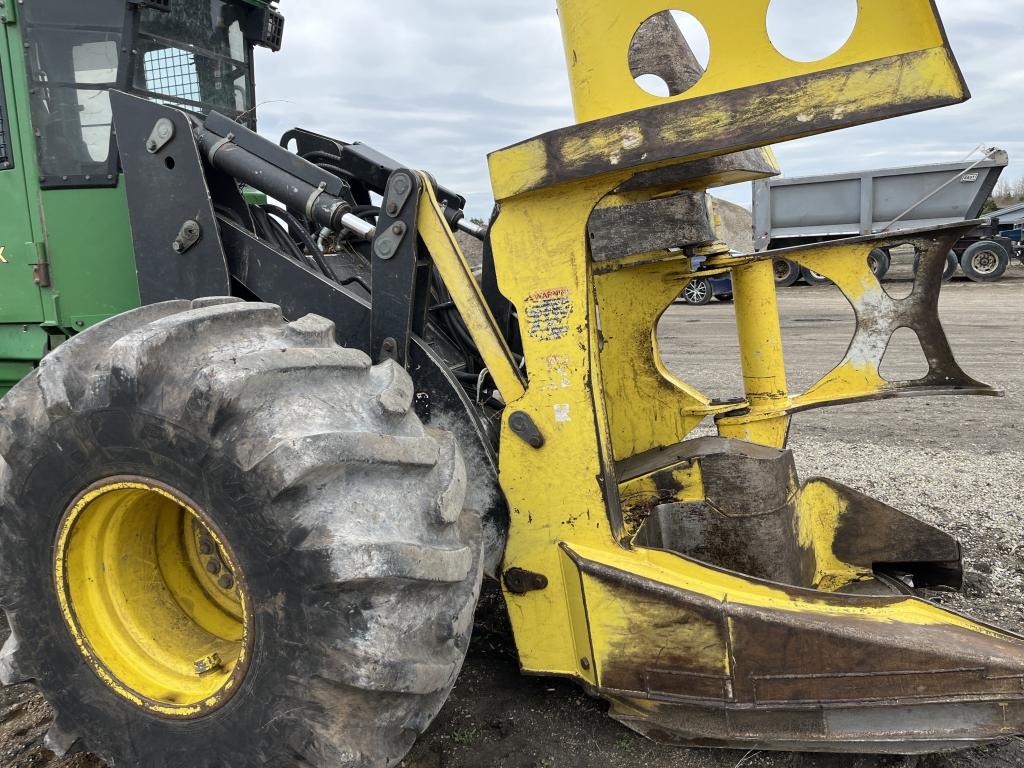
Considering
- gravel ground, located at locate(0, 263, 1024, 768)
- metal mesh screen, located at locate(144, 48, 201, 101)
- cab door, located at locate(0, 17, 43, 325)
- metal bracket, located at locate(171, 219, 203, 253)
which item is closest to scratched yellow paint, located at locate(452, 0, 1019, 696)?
gravel ground, located at locate(0, 263, 1024, 768)

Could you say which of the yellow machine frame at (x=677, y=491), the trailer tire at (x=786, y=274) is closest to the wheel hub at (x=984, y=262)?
the trailer tire at (x=786, y=274)

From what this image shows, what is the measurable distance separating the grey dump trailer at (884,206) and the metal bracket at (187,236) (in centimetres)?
1627

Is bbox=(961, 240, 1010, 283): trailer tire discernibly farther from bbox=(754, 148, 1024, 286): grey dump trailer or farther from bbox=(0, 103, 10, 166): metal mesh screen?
bbox=(0, 103, 10, 166): metal mesh screen

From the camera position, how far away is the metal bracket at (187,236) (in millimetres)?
2615

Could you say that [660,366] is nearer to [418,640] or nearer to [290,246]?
[290,246]

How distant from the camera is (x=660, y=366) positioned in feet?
11.1

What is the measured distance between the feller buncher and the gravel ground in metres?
0.27

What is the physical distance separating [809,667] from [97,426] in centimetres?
188

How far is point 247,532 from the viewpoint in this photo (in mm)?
1854

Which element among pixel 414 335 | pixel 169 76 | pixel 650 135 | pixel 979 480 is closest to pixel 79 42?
pixel 169 76

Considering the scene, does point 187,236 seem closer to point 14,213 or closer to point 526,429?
point 14,213

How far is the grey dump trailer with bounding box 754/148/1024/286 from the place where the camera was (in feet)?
55.4

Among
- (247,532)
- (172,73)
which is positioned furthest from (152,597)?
(172,73)

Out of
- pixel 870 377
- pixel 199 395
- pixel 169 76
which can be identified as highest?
pixel 169 76
